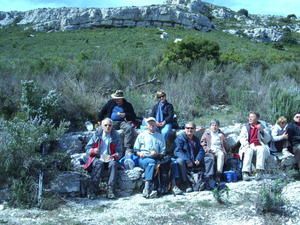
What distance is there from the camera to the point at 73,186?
721 centimetres

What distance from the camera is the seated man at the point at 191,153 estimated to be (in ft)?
25.8

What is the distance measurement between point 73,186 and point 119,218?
1.25 m

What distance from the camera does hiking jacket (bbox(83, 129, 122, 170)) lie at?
7612mm

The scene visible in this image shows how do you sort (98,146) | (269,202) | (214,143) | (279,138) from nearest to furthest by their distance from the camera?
(269,202)
(98,146)
(214,143)
(279,138)

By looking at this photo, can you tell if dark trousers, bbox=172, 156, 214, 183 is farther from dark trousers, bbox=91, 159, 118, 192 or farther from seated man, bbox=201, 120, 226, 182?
dark trousers, bbox=91, 159, 118, 192

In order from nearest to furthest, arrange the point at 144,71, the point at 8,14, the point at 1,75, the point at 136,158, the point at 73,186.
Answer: the point at 73,186 < the point at 136,158 < the point at 1,75 < the point at 144,71 < the point at 8,14

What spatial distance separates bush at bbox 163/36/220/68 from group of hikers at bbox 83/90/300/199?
8898 mm

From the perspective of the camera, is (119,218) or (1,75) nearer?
(119,218)

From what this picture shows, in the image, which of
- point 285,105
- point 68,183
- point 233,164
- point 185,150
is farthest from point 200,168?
point 285,105

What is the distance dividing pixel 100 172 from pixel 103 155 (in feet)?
1.19

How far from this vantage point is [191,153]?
8070 mm

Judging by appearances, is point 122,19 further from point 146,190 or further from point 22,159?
point 22,159

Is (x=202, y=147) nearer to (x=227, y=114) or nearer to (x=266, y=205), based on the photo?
(x=266, y=205)

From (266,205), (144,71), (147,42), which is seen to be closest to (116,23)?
(147,42)
